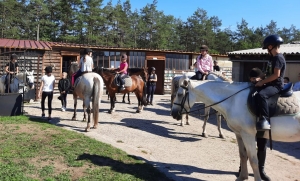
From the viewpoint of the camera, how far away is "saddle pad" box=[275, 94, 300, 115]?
4930mm

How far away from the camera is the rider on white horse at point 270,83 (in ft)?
15.8

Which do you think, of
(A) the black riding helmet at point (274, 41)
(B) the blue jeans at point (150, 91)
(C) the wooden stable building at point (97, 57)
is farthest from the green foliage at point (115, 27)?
(A) the black riding helmet at point (274, 41)

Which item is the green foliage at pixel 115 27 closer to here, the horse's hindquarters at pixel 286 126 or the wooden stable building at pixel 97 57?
the wooden stable building at pixel 97 57

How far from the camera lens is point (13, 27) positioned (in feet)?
125

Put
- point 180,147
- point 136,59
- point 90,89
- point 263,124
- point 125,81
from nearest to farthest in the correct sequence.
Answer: point 263,124 → point 180,147 → point 90,89 → point 125,81 → point 136,59

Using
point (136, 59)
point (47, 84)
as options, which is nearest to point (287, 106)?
point (47, 84)

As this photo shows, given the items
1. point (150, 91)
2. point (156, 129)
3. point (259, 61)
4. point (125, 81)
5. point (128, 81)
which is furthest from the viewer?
point (259, 61)

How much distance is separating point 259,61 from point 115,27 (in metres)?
37.7

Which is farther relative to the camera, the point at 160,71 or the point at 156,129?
the point at 160,71

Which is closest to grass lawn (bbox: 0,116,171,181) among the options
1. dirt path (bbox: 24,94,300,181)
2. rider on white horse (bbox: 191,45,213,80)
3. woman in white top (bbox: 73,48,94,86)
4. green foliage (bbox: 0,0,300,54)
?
dirt path (bbox: 24,94,300,181)

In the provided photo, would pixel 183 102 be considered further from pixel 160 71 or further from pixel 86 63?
pixel 160 71

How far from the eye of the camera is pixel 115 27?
50.9m

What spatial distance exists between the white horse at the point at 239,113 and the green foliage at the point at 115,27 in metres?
32.4

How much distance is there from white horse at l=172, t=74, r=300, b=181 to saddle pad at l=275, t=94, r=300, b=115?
0.23 ft
